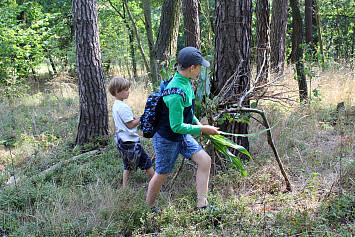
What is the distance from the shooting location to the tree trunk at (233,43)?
12.2 feet

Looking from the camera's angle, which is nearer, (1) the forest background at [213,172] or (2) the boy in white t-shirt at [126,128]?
(1) the forest background at [213,172]

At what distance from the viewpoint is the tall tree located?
5391 mm

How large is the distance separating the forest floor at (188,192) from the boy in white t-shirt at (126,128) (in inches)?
14.2

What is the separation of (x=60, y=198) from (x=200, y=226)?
1.82 metres

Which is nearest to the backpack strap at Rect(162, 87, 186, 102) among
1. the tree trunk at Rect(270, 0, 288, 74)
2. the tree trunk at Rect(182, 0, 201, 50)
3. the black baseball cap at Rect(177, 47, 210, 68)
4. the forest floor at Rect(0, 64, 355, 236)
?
the black baseball cap at Rect(177, 47, 210, 68)

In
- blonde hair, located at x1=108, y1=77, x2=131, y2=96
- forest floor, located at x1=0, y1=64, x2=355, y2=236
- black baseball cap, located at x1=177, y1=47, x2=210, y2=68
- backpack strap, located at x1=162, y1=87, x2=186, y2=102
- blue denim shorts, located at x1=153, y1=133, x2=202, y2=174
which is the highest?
black baseball cap, located at x1=177, y1=47, x2=210, y2=68

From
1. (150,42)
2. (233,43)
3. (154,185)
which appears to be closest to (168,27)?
(150,42)

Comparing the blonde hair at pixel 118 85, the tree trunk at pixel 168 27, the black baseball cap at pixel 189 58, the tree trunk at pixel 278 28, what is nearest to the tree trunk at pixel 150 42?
the tree trunk at pixel 168 27

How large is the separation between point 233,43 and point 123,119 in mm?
1865

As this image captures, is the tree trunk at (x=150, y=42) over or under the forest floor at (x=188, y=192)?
over

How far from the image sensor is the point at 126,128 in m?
3.77

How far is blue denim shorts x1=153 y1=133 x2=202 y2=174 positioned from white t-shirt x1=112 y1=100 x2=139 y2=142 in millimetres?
867

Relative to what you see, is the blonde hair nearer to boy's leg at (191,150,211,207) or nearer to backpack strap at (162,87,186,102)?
backpack strap at (162,87,186,102)

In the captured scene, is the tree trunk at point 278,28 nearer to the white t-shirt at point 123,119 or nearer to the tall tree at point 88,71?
the tall tree at point 88,71
